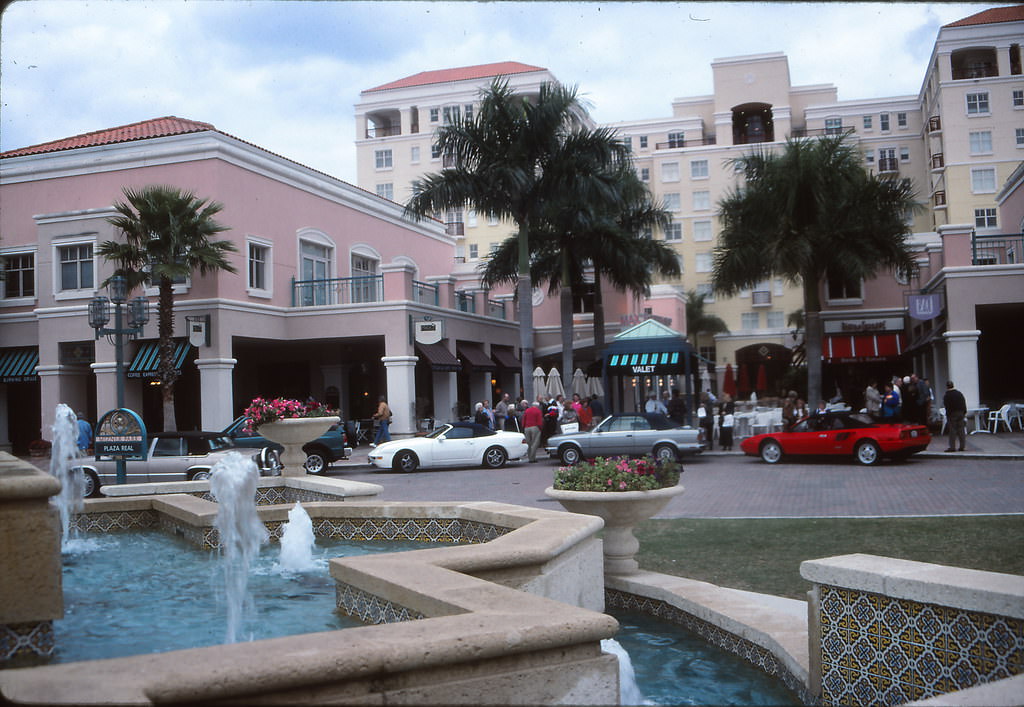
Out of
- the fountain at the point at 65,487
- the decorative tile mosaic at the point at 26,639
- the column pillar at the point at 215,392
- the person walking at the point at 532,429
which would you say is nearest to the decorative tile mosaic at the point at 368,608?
the decorative tile mosaic at the point at 26,639

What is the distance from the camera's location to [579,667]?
3496 mm

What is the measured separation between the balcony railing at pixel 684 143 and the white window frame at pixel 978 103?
19398 millimetres

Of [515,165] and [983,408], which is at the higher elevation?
[515,165]

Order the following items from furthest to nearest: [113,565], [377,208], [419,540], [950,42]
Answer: [950,42]
[377,208]
[419,540]
[113,565]

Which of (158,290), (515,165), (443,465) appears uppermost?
(515,165)

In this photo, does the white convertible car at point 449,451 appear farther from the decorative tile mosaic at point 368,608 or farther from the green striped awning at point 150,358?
the decorative tile mosaic at point 368,608

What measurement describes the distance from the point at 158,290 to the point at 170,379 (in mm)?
3721

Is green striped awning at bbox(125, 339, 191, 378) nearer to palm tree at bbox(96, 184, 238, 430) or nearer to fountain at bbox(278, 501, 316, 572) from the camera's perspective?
palm tree at bbox(96, 184, 238, 430)

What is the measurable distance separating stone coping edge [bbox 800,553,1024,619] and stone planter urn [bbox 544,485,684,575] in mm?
2576

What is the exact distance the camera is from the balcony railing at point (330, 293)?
1198 inches

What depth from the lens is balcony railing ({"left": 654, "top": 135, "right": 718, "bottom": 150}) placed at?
7275cm

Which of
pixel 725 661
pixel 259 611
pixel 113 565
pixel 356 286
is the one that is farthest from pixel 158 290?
pixel 725 661

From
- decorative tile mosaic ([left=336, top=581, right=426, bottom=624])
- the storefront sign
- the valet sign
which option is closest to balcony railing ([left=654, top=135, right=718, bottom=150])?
the storefront sign

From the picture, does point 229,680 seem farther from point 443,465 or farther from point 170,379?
point 170,379
